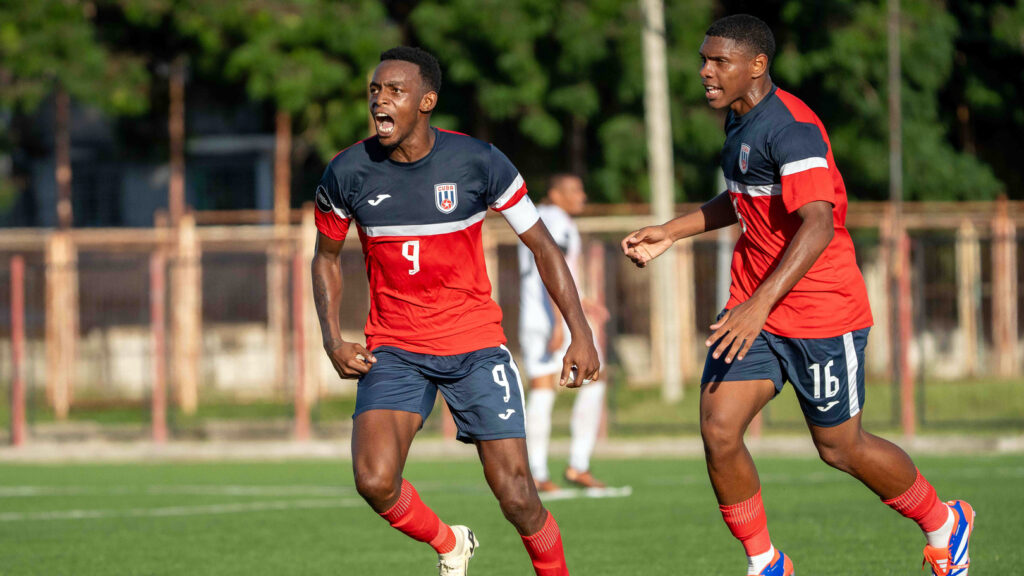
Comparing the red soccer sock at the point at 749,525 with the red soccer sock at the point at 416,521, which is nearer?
the red soccer sock at the point at 749,525

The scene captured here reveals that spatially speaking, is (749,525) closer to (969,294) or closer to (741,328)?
(741,328)

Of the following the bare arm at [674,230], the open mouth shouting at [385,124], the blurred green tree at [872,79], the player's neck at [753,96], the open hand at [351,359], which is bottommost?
the open hand at [351,359]

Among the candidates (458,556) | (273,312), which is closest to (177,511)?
(458,556)

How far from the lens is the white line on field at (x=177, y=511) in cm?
1038

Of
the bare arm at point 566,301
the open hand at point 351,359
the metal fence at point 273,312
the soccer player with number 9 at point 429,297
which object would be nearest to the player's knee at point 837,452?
the bare arm at point 566,301

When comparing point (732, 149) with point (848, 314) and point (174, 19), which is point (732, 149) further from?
point (174, 19)

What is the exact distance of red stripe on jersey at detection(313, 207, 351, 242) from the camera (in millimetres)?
6343

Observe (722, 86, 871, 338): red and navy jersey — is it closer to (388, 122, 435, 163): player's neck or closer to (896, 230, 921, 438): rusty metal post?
(388, 122, 435, 163): player's neck

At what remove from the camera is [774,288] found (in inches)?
222

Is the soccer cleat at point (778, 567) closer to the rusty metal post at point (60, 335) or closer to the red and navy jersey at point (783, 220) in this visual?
the red and navy jersey at point (783, 220)

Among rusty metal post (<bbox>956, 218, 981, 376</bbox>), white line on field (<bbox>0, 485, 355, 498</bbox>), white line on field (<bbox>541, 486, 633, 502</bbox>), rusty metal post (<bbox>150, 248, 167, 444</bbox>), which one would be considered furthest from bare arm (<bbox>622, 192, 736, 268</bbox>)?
rusty metal post (<bbox>956, 218, 981, 376</bbox>)

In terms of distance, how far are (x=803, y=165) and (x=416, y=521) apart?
7.22 ft

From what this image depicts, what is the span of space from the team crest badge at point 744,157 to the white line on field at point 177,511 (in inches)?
222

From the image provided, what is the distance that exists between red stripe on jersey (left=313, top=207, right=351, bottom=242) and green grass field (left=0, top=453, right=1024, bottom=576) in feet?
6.63
